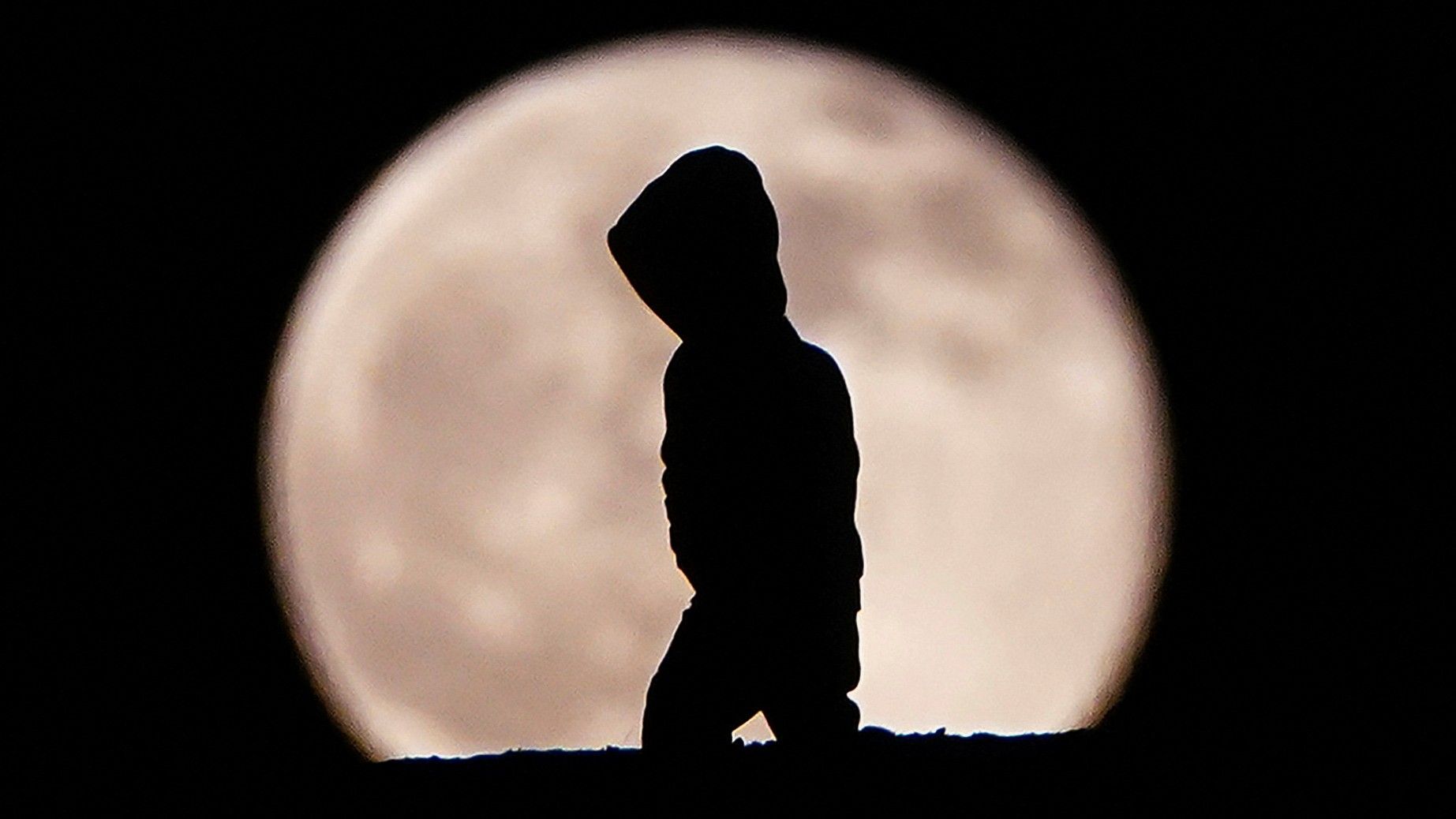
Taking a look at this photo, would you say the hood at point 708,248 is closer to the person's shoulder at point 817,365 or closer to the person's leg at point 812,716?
the person's shoulder at point 817,365

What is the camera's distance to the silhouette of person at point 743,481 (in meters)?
3.87

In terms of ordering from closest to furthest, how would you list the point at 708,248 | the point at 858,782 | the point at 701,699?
the point at 858,782
the point at 701,699
the point at 708,248

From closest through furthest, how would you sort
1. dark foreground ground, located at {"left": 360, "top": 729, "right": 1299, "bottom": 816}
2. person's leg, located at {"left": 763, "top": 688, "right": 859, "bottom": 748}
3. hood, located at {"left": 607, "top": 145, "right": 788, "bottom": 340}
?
dark foreground ground, located at {"left": 360, "top": 729, "right": 1299, "bottom": 816}
person's leg, located at {"left": 763, "top": 688, "right": 859, "bottom": 748}
hood, located at {"left": 607, "top": 145, "right": 788, "bottom": 340}

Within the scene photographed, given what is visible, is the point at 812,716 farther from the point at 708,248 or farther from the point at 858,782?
the point at 708,248

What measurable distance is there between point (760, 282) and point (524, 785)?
54.8 inches

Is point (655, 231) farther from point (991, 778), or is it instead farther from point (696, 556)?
point (991, 778)

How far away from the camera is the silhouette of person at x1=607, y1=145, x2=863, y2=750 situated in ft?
12.7

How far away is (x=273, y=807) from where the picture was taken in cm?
326

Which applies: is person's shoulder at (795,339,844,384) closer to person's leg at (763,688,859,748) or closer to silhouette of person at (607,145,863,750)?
silhouette of person at (607,145,863,750)

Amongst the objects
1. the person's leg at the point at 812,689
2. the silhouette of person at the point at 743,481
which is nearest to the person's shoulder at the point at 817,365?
the silhouette of person at the point at 743,481

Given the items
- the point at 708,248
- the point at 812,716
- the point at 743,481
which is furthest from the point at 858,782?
the point at 708,248

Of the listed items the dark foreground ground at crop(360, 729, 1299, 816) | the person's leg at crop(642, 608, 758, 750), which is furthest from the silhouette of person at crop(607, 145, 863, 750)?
the dark foreground ground at crop(360, 729, 1299, 816)

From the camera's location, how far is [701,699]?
3.86 m

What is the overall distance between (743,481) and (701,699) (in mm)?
534
